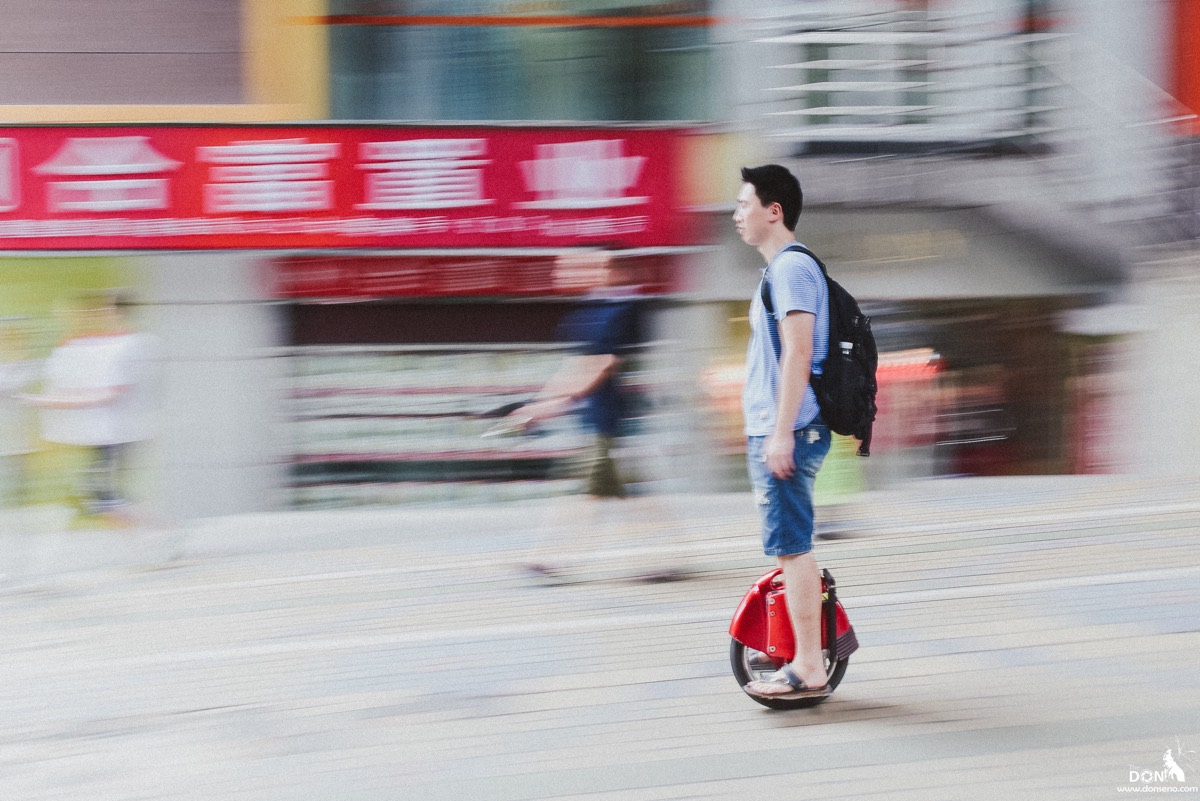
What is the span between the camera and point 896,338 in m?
9.87

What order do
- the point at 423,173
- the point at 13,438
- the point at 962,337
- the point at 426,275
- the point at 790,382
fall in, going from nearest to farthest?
the point at 790,382, the point at 13,438, the point at 423,173, the point at 426,275, the point at 962,337

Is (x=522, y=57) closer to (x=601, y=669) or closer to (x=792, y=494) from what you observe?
(x=601, y=669)

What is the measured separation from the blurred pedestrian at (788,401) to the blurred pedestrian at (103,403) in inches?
182

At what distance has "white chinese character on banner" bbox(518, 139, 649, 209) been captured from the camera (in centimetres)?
927

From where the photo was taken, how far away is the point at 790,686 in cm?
392

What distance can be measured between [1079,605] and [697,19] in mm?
6061

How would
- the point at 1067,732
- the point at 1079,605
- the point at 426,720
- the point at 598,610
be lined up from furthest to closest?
1. the point at 598,610
2. the point at 1079,605
3. the point at 426,720
4. the point at 1067,732

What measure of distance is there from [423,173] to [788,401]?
6.08 m

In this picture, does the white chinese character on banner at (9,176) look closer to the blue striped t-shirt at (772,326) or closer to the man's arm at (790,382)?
the blue striped t-shirt at (772,326)

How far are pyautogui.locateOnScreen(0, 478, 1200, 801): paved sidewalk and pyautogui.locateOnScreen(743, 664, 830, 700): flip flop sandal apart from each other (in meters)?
0.10

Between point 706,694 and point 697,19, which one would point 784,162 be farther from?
point 706,694

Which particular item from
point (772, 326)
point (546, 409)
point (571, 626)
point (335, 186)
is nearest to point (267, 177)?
point (335, 186)

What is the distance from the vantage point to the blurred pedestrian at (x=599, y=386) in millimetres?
5824

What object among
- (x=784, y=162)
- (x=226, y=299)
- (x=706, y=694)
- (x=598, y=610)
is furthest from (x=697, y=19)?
(x=706, y=694)
